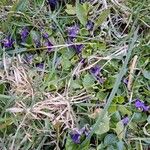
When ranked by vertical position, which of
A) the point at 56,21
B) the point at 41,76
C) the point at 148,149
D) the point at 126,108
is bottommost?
the point at 148,149

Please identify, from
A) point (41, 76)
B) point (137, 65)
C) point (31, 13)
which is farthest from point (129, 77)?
point (31, 13)

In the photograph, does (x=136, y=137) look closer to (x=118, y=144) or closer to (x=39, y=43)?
(x=118, y=144)

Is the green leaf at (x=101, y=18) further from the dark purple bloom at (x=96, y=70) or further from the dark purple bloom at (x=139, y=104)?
the dark purple bloom at (x=139, y=104)

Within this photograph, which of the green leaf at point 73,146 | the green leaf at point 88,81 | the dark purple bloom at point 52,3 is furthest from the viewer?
the dark purple bloom at point 52,3

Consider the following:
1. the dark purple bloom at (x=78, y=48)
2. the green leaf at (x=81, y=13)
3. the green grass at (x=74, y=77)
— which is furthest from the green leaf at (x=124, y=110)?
the green leaf at (x=81, y=13)

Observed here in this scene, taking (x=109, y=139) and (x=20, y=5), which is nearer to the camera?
(x=109, y=139)

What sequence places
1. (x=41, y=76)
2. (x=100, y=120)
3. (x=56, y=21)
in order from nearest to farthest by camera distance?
(x=100, y=120)
(x=41, y=76)
(x=56, y=21)

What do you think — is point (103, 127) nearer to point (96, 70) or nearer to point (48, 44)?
point (96, 70)

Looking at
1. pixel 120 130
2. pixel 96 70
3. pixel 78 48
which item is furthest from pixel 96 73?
pixel 120 130
